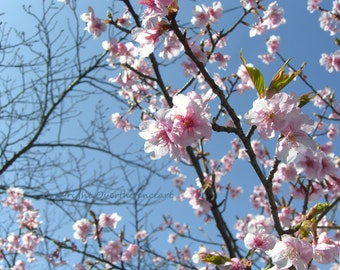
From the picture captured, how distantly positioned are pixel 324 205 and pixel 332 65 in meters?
4.16

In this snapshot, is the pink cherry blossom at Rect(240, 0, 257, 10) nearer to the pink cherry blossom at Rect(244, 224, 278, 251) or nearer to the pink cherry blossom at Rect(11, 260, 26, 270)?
the pink cherry blossom at Rect(244, 224, 278, 251)

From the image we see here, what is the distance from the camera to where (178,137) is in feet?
3.92

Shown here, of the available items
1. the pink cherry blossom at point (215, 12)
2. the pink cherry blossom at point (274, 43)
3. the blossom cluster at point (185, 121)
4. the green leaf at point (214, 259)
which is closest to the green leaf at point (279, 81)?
the blossom cluster at point (185, 121)

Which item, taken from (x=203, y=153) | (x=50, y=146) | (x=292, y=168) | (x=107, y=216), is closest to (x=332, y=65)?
(x=292, y=168)

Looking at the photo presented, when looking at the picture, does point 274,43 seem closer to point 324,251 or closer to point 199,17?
point 199,17

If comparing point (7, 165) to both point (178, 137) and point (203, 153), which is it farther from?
point (178, 137)

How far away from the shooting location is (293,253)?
3.96 feet

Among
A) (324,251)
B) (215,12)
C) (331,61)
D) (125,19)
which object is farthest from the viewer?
(331,61)

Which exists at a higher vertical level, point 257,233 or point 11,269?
point 11,269

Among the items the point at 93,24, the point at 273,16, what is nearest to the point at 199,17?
the point at 273,16

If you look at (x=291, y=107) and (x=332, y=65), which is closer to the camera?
(x=291, y=107)

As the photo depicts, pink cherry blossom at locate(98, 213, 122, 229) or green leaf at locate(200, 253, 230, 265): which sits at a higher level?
pink cherry blossom at locate(98, 213, 122, 229)

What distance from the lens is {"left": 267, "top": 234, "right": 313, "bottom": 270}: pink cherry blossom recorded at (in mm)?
1190

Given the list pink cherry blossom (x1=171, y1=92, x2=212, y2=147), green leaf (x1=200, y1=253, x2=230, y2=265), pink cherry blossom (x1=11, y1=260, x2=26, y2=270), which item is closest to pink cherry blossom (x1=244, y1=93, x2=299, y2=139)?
pink cherry blossom (x1=171, y1=92, x2=212, y2=147)
